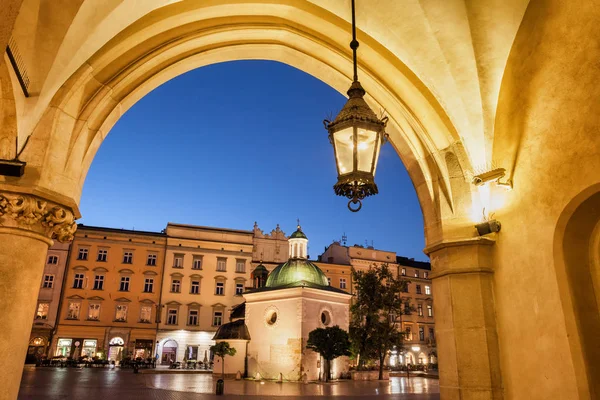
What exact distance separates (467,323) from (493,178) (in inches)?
67.8

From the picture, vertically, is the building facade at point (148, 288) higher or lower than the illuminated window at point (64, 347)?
higher

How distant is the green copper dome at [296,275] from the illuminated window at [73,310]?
1807cm

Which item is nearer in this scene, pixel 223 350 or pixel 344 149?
pixel 344 149

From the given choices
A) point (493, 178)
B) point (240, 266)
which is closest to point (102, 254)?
point (240, 266)

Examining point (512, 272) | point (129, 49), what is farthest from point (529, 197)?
point (129, 49)

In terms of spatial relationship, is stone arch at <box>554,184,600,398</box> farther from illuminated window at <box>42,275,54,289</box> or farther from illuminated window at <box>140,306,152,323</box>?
illuminated window at <box>42,275,54,289</box>

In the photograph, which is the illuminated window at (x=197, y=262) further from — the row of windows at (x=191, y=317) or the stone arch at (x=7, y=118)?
the stone arch at (x=7, y=118)

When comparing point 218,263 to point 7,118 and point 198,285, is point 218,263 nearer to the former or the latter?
point 198,285

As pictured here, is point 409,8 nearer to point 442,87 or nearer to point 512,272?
point 442,87

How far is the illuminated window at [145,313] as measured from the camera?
40.0m

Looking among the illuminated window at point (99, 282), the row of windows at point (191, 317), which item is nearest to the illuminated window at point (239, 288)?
the row of windows at point (191, 317)

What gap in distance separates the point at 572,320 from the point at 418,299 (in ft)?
168

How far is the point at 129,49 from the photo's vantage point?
518 centimetres

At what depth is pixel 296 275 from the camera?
31250 millimetres
